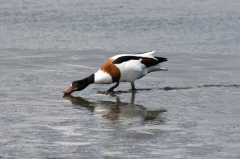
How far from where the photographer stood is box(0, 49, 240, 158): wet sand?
4.91 m

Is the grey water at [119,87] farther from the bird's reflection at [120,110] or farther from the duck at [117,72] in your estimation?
Answer: the duck at [117,72]

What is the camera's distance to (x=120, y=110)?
706 cm

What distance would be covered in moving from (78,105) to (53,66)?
3094mm

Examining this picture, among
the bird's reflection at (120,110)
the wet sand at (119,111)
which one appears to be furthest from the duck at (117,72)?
the bird's reflection at (120,110)

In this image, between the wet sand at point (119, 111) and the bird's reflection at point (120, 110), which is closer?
the wet sand at point (119, 111)

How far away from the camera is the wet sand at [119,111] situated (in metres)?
4.91

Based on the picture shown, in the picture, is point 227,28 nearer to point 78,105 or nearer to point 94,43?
point 94,43

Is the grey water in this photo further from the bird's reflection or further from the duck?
the duck

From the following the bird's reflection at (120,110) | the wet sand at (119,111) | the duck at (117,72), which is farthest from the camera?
the duck at (117,72)

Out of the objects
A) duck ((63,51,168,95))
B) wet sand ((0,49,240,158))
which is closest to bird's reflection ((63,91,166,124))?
wet sand ((0,49,240,158))

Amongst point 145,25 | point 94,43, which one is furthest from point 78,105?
point 145,25

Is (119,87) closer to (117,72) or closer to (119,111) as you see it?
(117,72)

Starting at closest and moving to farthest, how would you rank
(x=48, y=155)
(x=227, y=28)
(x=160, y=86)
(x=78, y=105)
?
(x=48, y=155) < (x=78, y=105) < (x=160, y=86) < (x=227, y=28)

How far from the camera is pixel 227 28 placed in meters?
14.9
